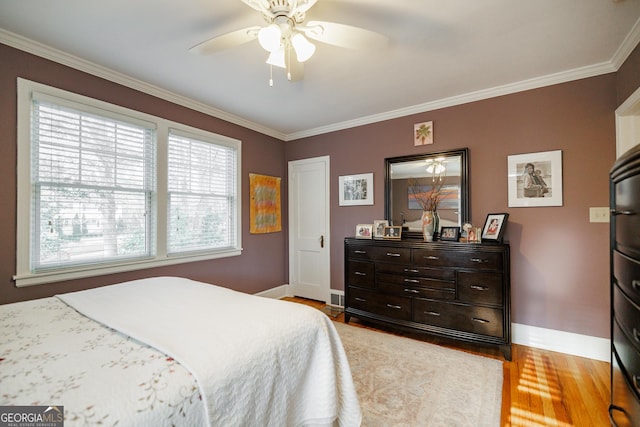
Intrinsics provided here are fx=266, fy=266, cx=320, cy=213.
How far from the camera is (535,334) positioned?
255cm

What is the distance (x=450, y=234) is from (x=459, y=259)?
0.36m

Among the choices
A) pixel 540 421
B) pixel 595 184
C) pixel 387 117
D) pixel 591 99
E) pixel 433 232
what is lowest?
pixel 540 421

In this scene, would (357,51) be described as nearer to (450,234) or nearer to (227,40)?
(227,40)

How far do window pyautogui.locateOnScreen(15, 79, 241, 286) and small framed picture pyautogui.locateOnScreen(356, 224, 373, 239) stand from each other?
1.73m

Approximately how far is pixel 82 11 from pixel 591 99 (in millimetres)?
3961

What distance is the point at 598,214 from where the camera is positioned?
2.33 metres

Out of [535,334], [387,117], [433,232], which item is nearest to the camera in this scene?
[535,334]

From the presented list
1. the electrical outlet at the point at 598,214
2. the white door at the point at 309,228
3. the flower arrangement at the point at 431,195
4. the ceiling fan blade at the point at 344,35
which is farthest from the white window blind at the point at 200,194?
the electrical outlet at the point at 598,214

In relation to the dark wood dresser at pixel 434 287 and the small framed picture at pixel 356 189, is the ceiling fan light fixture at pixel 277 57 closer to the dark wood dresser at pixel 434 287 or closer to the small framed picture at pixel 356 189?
the dark wood dresser at pixel 434 287

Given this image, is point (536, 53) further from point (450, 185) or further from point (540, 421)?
point (540, 421)

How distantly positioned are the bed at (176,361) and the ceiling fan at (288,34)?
56.0 inches

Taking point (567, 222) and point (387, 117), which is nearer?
point (567, 222)

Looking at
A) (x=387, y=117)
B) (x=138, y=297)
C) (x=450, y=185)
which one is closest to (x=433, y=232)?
(x=450, y=185)

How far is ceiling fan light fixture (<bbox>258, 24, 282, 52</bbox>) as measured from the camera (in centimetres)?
135
